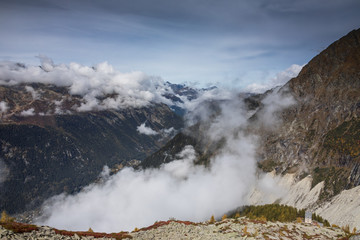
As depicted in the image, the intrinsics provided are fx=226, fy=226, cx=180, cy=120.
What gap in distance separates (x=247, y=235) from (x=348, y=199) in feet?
436

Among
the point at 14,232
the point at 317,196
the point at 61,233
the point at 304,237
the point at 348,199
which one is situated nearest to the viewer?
the point at 14,232

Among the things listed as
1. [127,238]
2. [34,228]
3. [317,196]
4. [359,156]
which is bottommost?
[317,196]

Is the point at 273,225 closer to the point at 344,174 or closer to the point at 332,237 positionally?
the point at 332,237

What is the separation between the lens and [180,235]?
5184 cm

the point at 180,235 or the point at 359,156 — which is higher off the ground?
the point at 180,235

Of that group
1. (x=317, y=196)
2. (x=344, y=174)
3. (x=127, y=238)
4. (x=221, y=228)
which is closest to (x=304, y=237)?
(x=221, y=228)

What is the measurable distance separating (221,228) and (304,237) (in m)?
21.4

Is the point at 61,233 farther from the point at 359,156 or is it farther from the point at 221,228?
the point at 359,156

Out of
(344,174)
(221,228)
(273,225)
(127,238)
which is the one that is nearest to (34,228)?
(127,238)

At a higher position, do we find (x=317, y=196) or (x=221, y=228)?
(x=221, y=228)

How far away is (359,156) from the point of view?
195000mm

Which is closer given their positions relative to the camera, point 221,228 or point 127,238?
point 127,238

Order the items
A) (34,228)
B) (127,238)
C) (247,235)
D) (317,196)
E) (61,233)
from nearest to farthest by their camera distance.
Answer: (34,228), (61,233), (127,238), (247,235), (317,196)

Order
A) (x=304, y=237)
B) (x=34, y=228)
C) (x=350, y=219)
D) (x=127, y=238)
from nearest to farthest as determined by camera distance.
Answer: (x=34, y=228) < (x=127, y=238) < (x=304, y=237) < (x=350, y=219)
